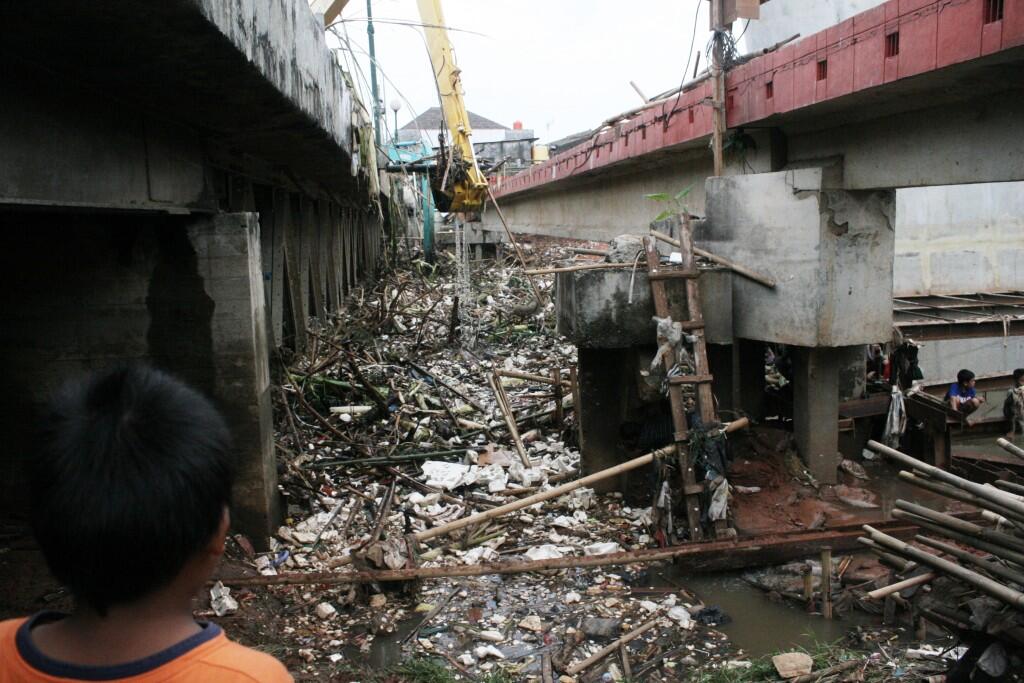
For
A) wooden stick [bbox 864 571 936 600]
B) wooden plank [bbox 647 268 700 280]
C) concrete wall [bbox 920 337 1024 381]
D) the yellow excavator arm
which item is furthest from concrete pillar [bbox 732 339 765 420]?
concrete wall [bbox 920 337 1024 381]

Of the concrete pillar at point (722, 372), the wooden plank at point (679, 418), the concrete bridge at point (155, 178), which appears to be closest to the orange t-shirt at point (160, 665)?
the concrete bridge at point (155, 178)

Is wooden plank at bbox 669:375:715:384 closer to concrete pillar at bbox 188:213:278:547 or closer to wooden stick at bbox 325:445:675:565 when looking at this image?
wooden stick at bbox 325:445:675:565

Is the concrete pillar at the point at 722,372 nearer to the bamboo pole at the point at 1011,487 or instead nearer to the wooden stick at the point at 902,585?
the bamboo pole at the point at 1011,487

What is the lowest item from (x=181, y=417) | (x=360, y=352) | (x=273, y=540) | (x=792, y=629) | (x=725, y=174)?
(x=792, y=629)

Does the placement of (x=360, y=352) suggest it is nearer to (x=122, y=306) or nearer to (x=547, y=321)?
(x=547, y=321)

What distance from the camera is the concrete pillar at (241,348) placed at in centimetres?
535

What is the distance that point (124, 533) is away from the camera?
3.99 ft

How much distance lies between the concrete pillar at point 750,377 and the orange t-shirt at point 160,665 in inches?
271

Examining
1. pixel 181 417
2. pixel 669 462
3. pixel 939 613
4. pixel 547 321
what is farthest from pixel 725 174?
pixel 181 417

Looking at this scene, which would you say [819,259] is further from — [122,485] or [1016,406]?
[122,485]

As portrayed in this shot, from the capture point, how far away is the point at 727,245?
7.31m

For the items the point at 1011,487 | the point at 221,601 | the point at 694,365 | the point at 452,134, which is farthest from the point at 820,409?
the point at 452,134

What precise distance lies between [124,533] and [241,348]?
14.5 ft

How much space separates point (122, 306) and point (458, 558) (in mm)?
2934
